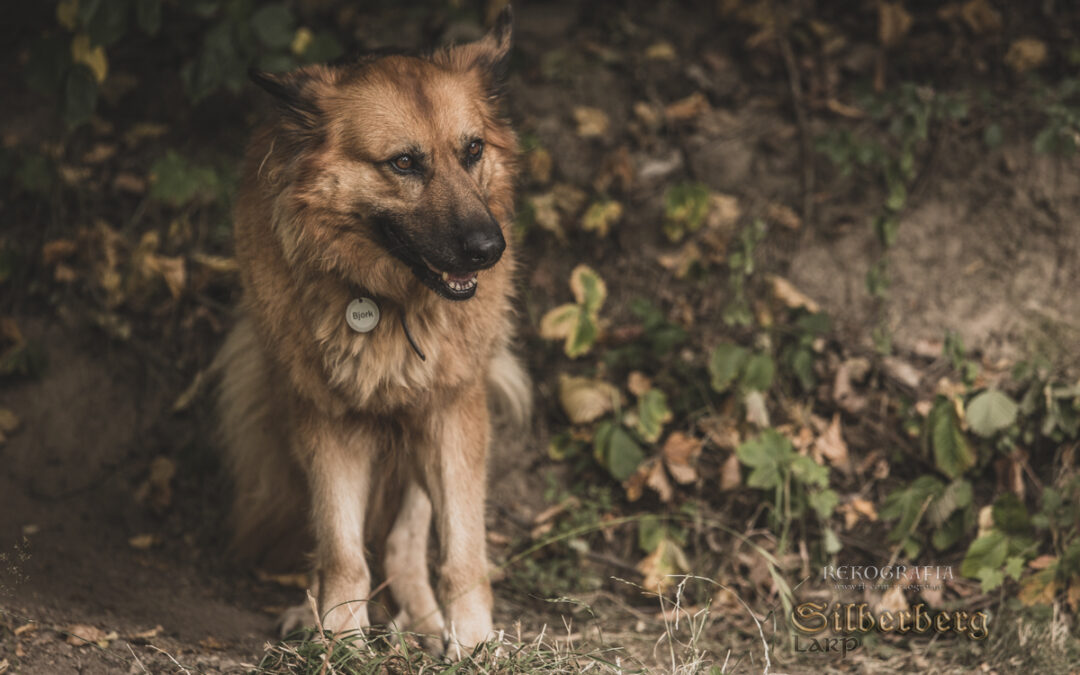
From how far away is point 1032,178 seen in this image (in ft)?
14.8

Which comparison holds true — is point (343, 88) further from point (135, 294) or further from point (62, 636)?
point (135, 294)

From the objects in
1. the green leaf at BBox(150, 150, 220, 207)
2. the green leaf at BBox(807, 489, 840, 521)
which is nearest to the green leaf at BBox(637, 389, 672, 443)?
the green leaf at BBox(807, 489, 840, 521)

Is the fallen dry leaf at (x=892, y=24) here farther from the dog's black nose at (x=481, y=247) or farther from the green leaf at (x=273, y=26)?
the dog's black nose at (x=481, y=247)

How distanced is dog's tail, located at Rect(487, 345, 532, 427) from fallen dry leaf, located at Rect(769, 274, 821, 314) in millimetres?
1179

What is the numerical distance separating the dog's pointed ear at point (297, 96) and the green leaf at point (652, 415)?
6.27 feet

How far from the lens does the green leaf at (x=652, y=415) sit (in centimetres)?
429

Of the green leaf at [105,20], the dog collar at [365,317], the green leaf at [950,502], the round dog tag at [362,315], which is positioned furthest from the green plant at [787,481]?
the green leaf at [105,20]

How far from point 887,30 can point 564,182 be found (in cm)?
176

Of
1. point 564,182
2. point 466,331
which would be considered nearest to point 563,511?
point 466,331

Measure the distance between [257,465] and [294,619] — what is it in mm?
655

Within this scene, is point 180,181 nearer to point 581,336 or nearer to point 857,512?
point 581,336

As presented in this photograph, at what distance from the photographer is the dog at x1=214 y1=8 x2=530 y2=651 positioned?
3.05m

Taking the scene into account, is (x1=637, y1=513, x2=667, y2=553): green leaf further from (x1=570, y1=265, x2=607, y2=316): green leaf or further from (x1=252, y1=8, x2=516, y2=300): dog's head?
(x1=252, y1=8, x2=516, y2=300): dog's head

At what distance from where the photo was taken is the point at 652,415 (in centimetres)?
430
